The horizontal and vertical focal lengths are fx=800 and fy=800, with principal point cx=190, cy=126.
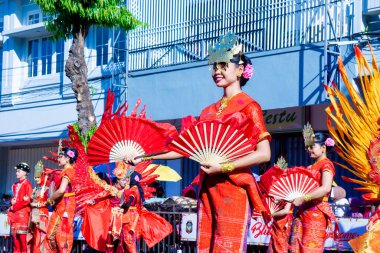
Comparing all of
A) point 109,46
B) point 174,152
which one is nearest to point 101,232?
point 174,152

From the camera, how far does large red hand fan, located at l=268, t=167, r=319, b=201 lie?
27.6ft

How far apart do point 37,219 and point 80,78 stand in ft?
19.0

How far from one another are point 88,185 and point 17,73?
44.6 ft

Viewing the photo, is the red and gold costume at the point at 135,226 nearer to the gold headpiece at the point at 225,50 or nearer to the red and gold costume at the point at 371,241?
the red and gold costume at the point at 371,241

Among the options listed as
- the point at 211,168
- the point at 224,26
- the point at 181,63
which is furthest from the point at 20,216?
the point at 211,168

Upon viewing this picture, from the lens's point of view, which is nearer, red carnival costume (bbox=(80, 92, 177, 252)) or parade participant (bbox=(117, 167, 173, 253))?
red carnival costume (bbox=(80, 92, 177, 252))

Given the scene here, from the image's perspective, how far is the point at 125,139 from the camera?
702 centimetres

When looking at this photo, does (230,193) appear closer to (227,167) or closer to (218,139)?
(227,167)

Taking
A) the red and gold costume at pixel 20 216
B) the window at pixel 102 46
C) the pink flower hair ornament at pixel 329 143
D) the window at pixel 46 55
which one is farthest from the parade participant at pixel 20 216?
the window at pixel 46 55

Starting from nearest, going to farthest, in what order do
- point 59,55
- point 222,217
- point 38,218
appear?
point 222,217 → point 38,218 → point 59,55

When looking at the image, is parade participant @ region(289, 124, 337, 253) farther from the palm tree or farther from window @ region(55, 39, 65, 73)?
window @ region(55, 39, 65, 73)

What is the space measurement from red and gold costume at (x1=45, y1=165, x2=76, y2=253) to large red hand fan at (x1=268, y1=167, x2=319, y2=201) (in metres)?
3.64

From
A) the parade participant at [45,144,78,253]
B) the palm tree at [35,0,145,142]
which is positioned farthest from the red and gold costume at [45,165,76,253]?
the palm tree at [35,0,145,142]

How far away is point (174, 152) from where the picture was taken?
219 inches
